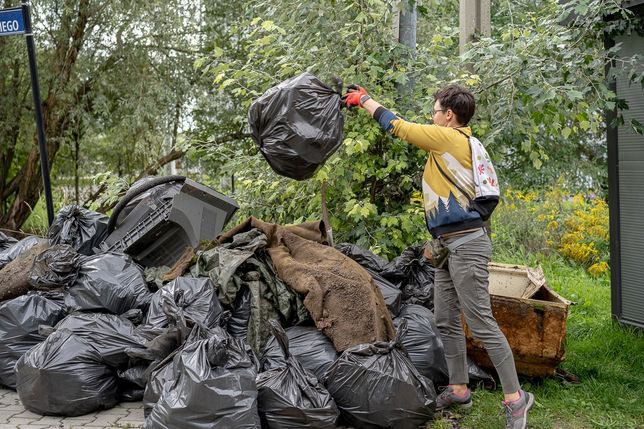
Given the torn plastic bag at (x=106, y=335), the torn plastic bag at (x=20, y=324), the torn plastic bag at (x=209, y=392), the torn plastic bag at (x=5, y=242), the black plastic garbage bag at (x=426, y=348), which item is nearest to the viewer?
the torn plastic bag at (x=209, y=392)

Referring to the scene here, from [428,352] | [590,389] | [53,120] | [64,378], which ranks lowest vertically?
[590,389]

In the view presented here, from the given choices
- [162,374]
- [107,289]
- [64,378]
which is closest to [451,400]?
[162,374]

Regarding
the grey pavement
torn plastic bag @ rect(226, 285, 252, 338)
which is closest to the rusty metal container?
torn plastic bag @ rect(226, 285, 252, 338)

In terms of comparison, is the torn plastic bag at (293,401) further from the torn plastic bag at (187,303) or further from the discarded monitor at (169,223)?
the discarded monitor at (169,223)

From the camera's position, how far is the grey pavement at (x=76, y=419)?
3883 mm

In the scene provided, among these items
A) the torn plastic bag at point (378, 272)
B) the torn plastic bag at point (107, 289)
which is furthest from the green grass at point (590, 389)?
the torn plastic bag at point (107, 289)

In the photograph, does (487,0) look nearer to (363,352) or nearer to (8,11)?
(363,352)

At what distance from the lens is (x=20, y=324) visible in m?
4.48

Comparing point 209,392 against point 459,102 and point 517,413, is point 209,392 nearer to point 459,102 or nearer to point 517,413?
point 517,413

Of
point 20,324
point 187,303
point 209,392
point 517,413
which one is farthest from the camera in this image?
point 20,324

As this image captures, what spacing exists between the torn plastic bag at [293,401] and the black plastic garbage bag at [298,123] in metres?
1.18

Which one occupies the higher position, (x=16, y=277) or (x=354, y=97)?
(x=354, y=97)

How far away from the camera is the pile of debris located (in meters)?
3.59

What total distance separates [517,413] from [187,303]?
192cm
